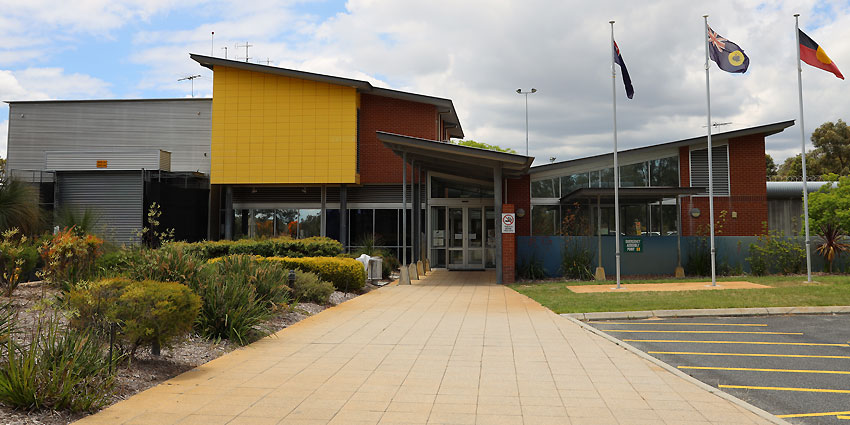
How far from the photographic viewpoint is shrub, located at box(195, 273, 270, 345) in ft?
27.6

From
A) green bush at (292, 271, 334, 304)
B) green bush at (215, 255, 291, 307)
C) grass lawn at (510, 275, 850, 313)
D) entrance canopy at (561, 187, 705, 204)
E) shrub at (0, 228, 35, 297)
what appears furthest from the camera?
entrance canopy at (561, 187, 705, 204)

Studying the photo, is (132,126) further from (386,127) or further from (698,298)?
(698,298)

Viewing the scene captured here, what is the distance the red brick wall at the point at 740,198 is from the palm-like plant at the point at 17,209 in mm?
21548

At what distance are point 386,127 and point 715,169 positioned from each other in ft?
44.7

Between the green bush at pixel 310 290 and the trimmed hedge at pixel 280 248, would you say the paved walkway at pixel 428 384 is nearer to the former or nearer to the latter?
the green bush at pixel 310 290

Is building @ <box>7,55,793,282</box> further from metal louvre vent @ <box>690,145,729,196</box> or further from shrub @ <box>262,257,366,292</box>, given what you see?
shrub @ <box>262,257,366,292</box>

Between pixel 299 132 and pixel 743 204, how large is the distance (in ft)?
59.6

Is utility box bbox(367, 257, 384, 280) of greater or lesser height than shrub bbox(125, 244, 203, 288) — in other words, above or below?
below

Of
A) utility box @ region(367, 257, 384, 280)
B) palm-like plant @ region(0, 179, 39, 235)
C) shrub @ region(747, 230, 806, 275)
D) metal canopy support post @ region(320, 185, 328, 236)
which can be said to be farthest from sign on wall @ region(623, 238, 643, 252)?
palm-like plant @ region(0, 179, 39, 235)

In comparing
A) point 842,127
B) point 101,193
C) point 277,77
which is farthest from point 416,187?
point 842,127

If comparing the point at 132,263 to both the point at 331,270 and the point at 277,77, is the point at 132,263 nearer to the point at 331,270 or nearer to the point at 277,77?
the point at 331,270

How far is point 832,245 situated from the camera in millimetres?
19594

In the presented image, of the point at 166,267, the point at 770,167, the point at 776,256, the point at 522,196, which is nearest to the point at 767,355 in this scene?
the point at 166,267

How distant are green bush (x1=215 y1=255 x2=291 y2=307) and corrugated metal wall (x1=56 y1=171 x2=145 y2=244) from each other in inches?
647
